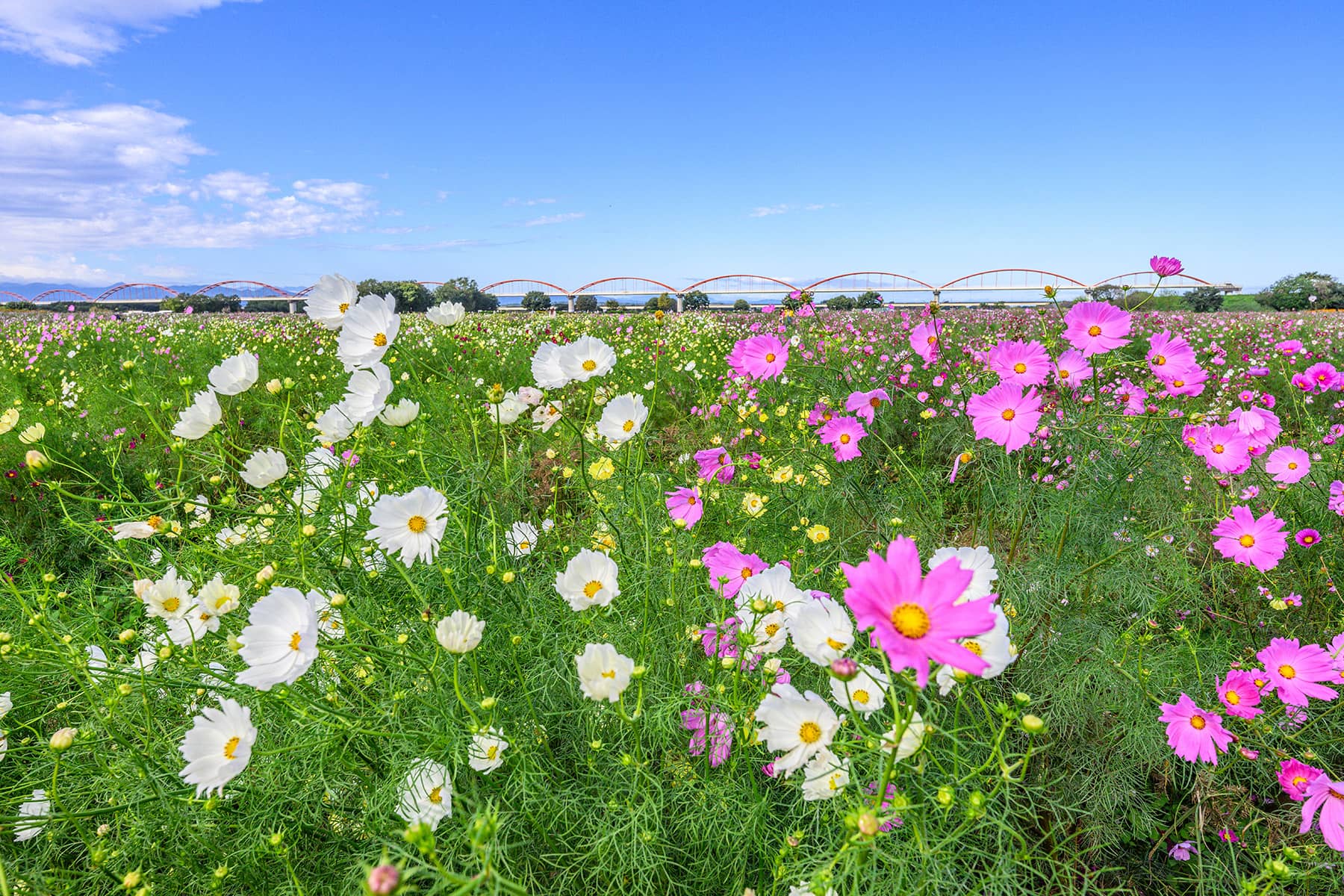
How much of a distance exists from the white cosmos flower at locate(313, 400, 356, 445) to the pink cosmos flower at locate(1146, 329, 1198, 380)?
1664 millimetres

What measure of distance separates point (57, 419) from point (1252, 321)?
429 inches

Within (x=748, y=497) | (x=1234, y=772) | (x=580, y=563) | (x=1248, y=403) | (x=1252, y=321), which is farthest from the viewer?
(x=1252, y=321)

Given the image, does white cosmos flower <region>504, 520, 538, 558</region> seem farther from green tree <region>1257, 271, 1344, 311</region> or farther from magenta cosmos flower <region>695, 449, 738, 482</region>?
green tree <region>1257, 271, 1344, 311</region>

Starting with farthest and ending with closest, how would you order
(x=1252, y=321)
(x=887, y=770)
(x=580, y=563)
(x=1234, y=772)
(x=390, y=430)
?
(x=1252, y=321) < (x=390, y=430) < (x=1234, y=772) < (x=580, y=563) < (x=887, y=770)

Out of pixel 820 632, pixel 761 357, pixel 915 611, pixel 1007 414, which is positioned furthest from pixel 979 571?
pixel 761 357

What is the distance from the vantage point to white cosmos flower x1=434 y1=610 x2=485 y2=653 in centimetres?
81

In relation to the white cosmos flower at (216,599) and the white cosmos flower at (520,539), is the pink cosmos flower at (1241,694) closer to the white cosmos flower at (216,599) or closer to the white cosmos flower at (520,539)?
the white cosmos flower at (520,539)

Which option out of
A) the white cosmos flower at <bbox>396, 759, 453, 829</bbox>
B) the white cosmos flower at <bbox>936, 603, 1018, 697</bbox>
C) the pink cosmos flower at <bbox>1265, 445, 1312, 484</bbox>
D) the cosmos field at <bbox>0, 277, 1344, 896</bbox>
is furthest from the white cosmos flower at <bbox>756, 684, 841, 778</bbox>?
the pink cosmos flower at <bbox>1265, 445, 1312, 484</bbox>

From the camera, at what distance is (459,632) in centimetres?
82

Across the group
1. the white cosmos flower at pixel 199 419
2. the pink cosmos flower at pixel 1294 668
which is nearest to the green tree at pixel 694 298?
the white cosmos flower at pixel 199 419

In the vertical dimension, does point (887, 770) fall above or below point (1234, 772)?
above

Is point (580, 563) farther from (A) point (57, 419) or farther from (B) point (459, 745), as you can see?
(A) point (57, 419)

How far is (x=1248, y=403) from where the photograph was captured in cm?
238

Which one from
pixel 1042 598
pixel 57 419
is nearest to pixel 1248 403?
pixel 1042 598
